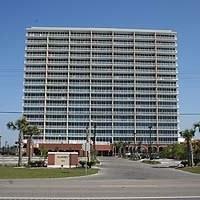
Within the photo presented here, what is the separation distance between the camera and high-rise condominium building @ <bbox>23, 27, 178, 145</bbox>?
171500 mm

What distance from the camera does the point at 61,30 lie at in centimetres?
17788

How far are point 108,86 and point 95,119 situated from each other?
13656mm

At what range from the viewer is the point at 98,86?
171375 mm

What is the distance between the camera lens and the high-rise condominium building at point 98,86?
6752 inches

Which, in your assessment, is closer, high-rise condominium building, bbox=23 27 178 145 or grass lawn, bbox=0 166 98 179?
grass lawn, bbox=0 166 98 179

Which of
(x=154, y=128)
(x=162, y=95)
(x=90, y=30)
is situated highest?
(x=90, y=30)

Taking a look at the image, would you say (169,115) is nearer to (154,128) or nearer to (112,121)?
(154,128)

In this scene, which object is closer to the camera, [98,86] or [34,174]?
[34,174]

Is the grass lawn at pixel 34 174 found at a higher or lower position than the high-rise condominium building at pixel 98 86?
lower

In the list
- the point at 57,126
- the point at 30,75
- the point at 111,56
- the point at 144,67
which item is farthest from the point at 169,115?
the point at 30,75

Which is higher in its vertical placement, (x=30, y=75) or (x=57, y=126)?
(x=30, y=75)

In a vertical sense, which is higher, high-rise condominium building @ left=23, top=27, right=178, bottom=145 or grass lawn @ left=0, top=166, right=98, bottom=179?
high-rise condominium building @ left=23, top=27, right=178, bottom=145

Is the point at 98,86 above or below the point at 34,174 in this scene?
above

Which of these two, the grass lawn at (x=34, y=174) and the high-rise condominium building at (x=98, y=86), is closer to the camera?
the grass lawn at (x=34, y=174)
